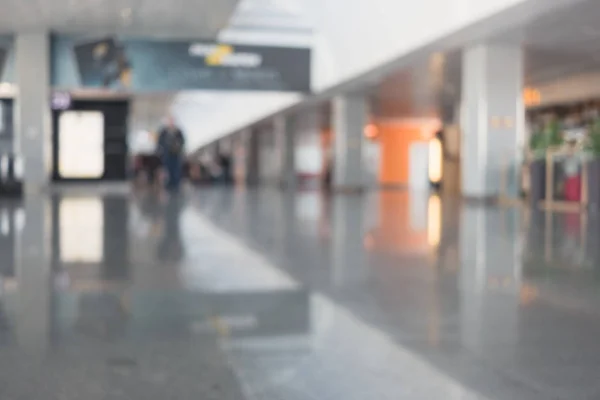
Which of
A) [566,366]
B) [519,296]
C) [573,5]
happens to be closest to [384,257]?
[519,296]

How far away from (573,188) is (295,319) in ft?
55.1

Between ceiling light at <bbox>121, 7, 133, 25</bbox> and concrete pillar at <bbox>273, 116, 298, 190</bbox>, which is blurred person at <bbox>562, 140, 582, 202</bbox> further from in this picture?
concrete pillar at <bbox>273, 116, 298, 190</bbox>

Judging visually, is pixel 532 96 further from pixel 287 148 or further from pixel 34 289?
pixel 34 289

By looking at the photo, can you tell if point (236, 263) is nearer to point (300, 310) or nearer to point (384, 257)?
point (384, 257)

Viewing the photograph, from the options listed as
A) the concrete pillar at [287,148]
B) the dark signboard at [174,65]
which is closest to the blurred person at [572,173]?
the dark signboard at [174,65]

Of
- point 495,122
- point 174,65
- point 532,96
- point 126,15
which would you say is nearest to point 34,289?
point 495,122

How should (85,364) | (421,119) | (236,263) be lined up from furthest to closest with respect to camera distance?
(421,119) < (236,263) < (85,364)

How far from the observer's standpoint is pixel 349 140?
33281 millimetres

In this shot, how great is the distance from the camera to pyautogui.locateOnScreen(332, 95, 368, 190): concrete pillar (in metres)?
32.9

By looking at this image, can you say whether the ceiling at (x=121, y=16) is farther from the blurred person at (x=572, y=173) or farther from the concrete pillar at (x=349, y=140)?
the blurred person at (x=572, y=173)

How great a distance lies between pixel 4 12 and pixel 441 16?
11.9 m

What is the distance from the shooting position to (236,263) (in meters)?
7.00

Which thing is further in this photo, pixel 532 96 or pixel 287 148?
pixel 287 148

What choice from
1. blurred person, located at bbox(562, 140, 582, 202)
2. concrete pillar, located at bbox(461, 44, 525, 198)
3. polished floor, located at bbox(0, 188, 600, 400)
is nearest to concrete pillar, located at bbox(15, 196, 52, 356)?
polished floor, located at bbox(0, 188, 600, 400)
